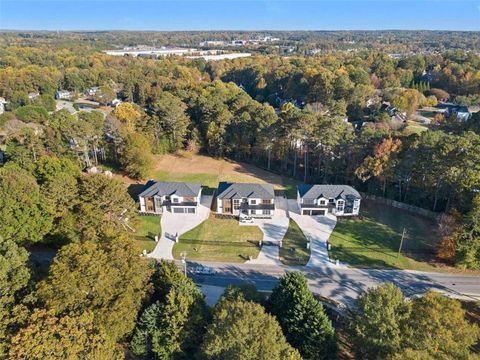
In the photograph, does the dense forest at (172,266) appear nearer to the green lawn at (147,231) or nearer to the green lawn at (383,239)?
the green lawn at (383,239)

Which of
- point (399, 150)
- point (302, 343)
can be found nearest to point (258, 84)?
point (399, 150)

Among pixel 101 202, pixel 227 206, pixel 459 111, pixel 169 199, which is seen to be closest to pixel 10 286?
pixel 101 202

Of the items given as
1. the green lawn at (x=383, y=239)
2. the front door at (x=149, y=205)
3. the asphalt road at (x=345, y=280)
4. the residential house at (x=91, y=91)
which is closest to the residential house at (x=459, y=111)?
the green lawn at (x=383, y=239)

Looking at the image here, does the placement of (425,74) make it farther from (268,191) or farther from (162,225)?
(162,225)

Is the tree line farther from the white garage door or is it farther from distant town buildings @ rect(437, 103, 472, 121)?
the white garage door

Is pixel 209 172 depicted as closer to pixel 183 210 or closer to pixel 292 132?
pixel 183 210
